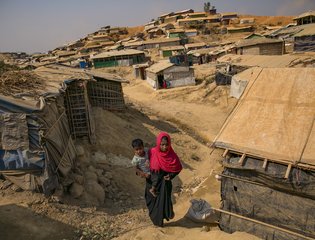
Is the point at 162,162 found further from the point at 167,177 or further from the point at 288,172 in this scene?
the point at 288,172

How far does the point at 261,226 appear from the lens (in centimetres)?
524

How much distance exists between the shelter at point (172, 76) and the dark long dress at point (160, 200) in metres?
→ 20.4

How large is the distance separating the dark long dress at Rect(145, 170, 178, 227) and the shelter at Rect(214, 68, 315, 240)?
1.09 m

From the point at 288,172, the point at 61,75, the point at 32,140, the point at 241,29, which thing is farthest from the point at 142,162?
the point at 241,29

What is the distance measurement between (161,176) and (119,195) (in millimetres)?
3747

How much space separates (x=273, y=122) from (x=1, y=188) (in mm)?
6055

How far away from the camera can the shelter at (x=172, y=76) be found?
2534cm

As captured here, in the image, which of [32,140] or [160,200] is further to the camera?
[32,140]

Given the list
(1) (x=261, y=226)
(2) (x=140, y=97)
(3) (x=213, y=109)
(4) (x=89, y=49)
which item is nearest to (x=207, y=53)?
(2) (x=140, y=97)

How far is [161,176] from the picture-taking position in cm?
521

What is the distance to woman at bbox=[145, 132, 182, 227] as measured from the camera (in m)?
4.97

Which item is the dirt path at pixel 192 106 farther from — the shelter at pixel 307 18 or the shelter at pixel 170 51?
the shelter at pixel 307 18

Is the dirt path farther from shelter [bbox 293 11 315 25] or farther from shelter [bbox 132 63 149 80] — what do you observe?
shelter [bbox 293 11 315 25]

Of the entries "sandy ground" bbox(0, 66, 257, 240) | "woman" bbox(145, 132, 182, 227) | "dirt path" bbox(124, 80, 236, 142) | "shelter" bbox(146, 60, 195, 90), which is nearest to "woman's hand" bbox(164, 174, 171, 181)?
"woman" bbox(145, 132, 182, 227)
